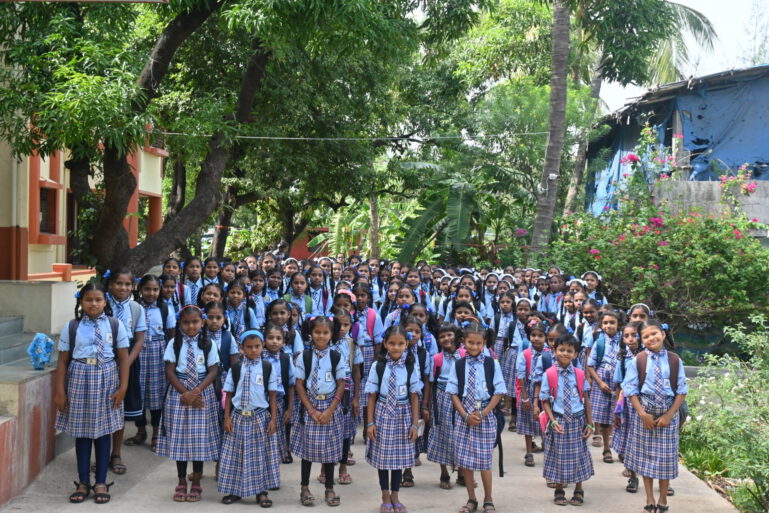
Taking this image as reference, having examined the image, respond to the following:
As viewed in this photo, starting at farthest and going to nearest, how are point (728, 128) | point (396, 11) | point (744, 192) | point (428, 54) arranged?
point (728, 128) → point (744, 192) → point (428, 54) → point (396, 11)

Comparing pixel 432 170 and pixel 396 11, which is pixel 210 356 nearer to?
pixel 396 11

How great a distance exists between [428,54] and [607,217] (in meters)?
4.92

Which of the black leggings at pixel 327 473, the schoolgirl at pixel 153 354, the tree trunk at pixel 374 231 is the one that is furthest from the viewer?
the tree trunk at pixel 374 231

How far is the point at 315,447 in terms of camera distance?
5.96 metres

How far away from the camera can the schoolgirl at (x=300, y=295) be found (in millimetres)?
8836

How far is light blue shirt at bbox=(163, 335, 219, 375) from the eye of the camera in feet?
20.0

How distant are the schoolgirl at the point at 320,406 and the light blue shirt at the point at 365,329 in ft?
7.55

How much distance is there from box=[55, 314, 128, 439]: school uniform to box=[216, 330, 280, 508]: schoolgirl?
89 centimetres

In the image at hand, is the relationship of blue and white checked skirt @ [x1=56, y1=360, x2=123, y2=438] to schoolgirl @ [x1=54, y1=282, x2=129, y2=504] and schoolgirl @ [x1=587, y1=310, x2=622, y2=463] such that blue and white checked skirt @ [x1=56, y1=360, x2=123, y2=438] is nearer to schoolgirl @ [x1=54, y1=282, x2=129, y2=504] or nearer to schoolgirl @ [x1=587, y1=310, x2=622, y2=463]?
schoolgirl @ [x1=54, y1=282, x2=129, y2=504]

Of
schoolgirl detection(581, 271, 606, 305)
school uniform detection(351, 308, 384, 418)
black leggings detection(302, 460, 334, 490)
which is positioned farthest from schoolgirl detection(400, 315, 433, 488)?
schoolgirl detection(581, 271, 606, 305)

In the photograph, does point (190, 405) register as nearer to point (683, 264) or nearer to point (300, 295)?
point (300, 295)

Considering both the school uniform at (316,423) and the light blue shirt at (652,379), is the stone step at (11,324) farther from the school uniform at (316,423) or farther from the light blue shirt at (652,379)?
the light blue shirt at (652,379)

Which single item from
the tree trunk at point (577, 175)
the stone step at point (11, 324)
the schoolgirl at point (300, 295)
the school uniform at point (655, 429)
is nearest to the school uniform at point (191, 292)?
the schoolgirl at point (300, 295)

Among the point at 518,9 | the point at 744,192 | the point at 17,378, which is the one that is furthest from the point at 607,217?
the point at 17,378
